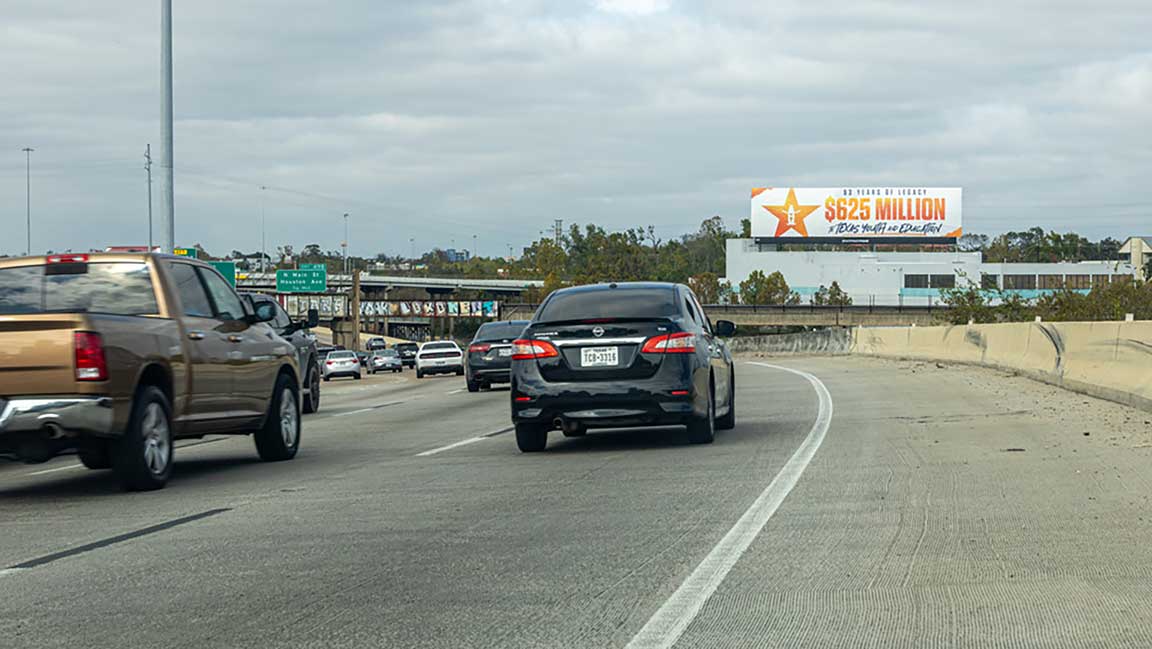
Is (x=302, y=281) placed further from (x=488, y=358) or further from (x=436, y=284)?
(x=436, y=284)

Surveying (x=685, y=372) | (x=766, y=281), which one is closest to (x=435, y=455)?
(x=685, y=372)

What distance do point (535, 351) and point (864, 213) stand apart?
115 meters

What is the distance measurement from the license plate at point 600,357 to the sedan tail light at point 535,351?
11.2 inches

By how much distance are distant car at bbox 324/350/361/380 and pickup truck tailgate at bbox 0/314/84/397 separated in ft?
144

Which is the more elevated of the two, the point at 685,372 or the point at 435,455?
the point at 685,372

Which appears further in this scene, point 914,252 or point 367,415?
point 914,252

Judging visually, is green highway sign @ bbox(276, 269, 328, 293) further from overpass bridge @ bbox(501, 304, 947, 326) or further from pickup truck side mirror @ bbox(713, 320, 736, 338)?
pickup truck side mirror @ bbox(713, 320, 736, 338)

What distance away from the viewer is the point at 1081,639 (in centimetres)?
593

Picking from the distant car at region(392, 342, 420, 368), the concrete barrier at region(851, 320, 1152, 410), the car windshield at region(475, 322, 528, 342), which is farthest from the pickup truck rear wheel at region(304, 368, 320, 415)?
the distant car at region(392, 342, 420, 368)

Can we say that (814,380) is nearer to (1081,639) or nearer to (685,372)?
(685,372)

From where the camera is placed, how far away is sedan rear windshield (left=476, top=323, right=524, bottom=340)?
101 feet

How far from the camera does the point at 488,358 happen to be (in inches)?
1194

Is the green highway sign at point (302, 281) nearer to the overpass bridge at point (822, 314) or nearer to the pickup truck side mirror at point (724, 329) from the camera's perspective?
the overpass bridge at point (822, 314)

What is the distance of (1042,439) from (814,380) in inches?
638
